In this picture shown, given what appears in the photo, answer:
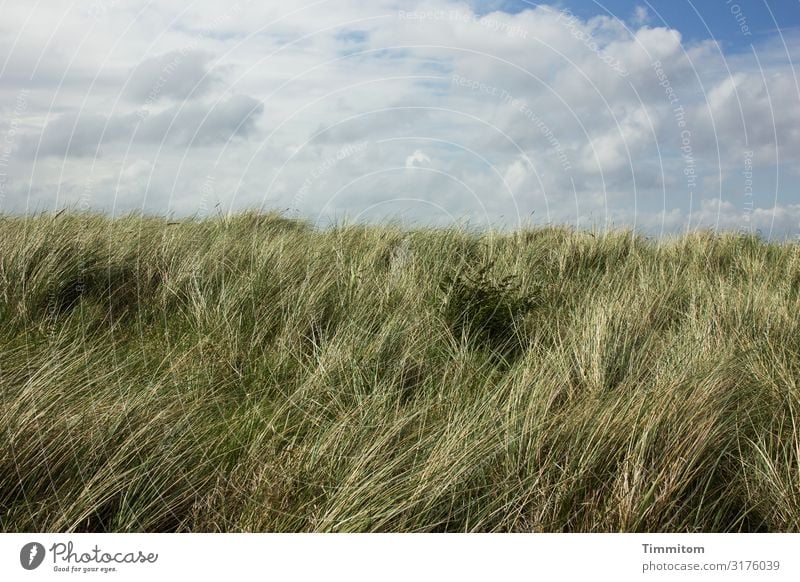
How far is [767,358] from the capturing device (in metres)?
3.61

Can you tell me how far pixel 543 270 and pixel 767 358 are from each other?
2526 mm

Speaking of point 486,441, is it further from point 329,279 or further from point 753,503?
point 329,279
